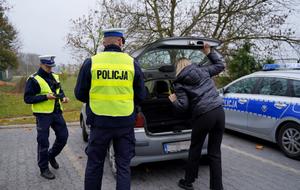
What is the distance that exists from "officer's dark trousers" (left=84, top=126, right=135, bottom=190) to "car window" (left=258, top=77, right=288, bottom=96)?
3.60m

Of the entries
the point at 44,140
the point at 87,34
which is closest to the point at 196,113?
the point at 44,140

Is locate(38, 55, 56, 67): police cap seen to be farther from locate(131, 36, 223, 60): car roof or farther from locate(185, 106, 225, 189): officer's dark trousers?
locate(185, 106, 225, 189): officer's dark trousers

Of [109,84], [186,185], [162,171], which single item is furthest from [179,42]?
[162,171]

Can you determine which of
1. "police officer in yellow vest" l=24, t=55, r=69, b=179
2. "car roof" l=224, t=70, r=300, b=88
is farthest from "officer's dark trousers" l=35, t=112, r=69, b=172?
"car roof" l=224, t=70, r=300, b=88

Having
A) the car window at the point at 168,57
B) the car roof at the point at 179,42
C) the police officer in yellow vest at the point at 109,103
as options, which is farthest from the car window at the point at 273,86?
the police officer in yellow vest at the point at 109,103

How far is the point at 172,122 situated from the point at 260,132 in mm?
2348

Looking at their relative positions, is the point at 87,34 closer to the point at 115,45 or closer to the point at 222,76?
the point at 222,76

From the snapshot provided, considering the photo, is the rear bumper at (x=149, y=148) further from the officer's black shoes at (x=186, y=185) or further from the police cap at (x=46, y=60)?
the police cap at (x=46, y=60)

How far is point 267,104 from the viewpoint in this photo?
4770mm

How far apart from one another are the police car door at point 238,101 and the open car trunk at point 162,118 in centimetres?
204

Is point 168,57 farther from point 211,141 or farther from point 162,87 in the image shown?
point 211,141

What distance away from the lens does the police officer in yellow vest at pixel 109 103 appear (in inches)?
89.7

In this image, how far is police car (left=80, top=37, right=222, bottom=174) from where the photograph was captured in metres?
3.25

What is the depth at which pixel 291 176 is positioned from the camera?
11.8 feet
